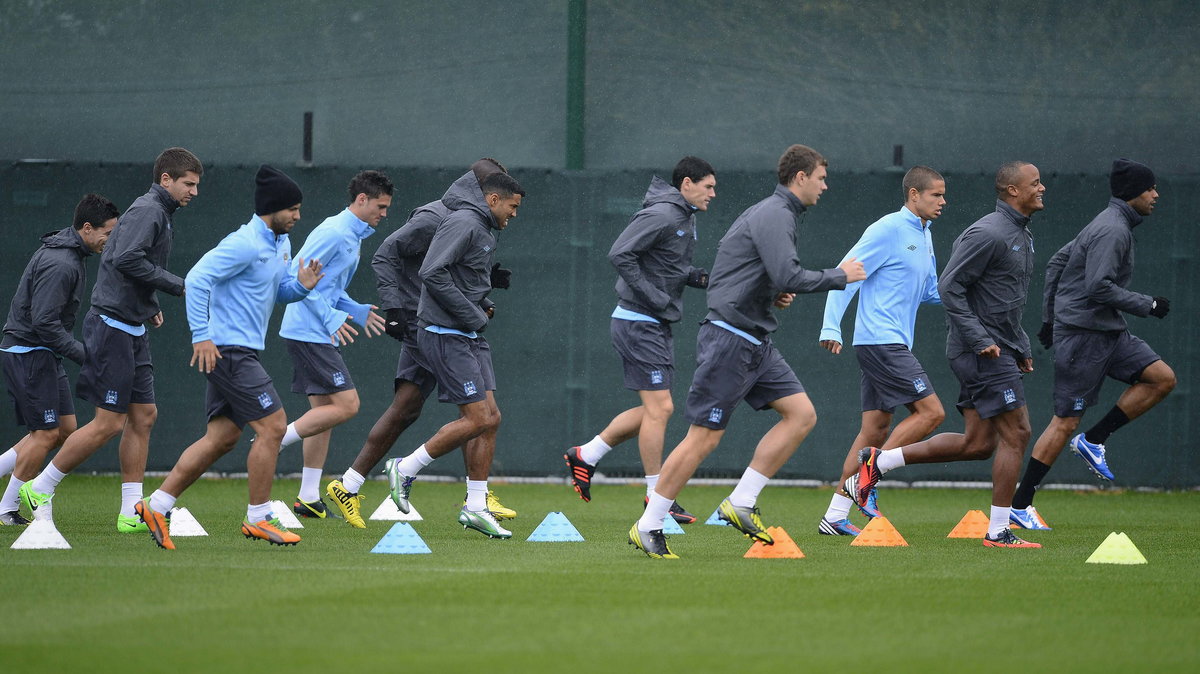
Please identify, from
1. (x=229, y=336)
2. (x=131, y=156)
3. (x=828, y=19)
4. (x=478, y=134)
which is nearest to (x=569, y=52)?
(x=478, y=134)

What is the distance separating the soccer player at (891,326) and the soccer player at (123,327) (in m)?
4.04

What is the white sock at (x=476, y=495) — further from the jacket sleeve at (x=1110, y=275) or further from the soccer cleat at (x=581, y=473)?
the jacket sleeve at (x=1110, y=275)

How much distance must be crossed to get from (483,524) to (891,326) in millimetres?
2733

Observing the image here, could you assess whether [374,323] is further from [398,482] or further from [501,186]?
[501,186]

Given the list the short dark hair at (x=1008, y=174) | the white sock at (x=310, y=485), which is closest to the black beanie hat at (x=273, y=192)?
the white sock at (x=310, y=485)

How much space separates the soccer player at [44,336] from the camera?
955 centimetres

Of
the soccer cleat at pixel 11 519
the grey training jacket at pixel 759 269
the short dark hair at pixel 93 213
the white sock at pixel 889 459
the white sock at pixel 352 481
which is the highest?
the grey training jacket at pixel 759 269

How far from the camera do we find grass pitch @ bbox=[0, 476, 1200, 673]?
5.14 meters

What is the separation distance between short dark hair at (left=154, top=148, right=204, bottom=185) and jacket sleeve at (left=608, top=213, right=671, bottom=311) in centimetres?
257

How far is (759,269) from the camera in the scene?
8047mm

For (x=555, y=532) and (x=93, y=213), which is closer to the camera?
(x=555, y=532)

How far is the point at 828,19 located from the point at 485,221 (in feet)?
17.9

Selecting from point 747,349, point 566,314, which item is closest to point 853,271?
point 747,349

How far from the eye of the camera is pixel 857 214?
1305cm
